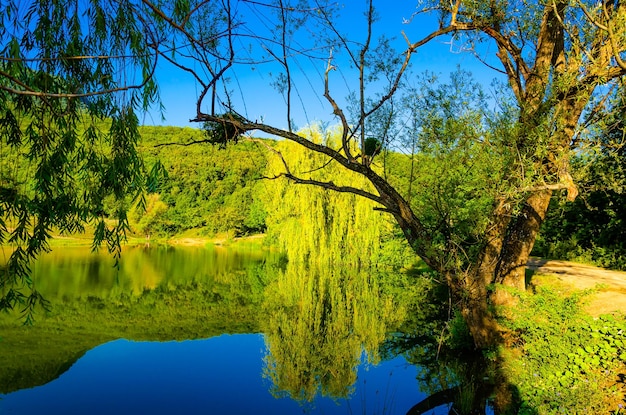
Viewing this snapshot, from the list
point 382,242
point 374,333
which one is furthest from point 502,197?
point 382,242

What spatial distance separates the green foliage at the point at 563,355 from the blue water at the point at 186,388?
1.09 metres

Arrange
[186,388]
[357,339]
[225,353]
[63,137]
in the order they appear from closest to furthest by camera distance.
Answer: [63,137], [186,388], [225,353], [357,339]

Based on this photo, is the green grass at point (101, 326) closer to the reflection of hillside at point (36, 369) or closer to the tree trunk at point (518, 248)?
the reflection of hillside at point (36, 369)

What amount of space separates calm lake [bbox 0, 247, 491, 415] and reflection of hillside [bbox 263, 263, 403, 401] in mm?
29

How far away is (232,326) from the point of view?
399 inches

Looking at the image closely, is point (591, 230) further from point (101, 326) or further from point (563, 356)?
point (101, 326)

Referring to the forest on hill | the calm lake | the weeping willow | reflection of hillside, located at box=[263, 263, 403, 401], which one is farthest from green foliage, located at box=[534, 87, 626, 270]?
the weeping willow

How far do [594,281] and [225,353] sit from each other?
597cm

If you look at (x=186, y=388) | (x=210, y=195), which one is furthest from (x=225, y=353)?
(x=210, y=195)

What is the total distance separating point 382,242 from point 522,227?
1214cm

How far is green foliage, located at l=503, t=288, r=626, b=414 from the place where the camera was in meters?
4.35

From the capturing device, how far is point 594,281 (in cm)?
724

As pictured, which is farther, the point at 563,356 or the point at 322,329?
the point at 322,329

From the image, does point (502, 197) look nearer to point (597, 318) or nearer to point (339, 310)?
point (597, 318)
